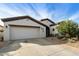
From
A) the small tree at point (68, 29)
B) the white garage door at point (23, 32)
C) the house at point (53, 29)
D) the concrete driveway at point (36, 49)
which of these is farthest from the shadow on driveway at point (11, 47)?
the small tree at point (68, 29)

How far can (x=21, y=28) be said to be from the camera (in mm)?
8805

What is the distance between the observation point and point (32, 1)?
767 cm

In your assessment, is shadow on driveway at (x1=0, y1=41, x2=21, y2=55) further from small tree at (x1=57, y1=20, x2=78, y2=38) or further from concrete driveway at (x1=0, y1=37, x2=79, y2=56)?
small tree at (x1=57, y1=20, x2=78, y2=38)

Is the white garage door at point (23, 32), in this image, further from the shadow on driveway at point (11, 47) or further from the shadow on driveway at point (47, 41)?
the shadow on driveway at point (11, 47)

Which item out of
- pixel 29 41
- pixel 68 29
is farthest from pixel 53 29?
pixel 29 41

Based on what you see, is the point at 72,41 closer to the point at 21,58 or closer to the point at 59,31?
the point at 59,31

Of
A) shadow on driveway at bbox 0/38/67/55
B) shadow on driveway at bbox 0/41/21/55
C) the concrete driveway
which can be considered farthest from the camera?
shadow on driveway at bbox 0/38/67/55

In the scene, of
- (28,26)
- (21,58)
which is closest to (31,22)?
(28,26)

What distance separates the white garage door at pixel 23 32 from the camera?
8578mm

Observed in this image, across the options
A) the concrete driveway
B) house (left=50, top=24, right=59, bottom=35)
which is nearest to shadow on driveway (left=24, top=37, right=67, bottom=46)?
the concrete driveway

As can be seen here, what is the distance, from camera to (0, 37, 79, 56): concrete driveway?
22.7 feet

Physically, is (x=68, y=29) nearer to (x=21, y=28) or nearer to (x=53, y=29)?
(x=53, y=29)

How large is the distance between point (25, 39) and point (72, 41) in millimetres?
2871

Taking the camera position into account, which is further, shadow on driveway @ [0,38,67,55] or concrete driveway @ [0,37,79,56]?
shadow on driveway @ [0,38,67,55]
